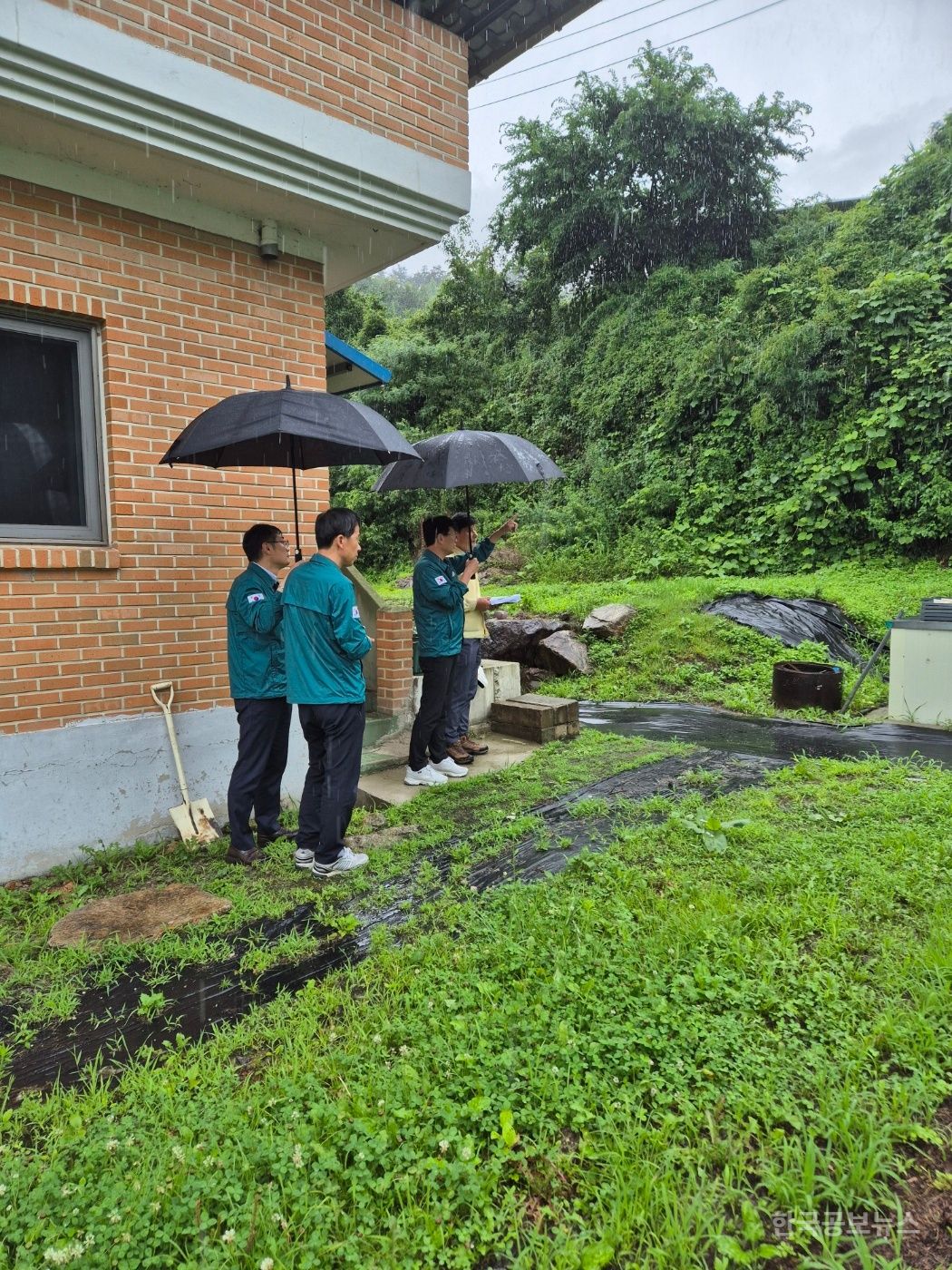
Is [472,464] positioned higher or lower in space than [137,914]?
higher

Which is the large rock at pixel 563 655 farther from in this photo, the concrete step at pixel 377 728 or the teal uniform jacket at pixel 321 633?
the teal uniform jacket at pixel 321 633

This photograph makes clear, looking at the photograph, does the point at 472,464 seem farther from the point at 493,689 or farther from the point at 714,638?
the point at 714,638

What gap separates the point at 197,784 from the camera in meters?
4.95

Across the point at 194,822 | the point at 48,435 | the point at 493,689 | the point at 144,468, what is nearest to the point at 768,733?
the point at 493,689

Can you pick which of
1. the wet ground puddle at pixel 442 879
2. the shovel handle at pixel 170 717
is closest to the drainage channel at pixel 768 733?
the wet ground puddle at pixel 442 879

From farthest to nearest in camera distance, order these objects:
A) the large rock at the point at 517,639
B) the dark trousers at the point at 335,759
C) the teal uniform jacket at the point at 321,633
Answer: the large rock at the point at 517,639
the dark trousers at the point at 335,759
the teal uniform jacket at the point at 321,633

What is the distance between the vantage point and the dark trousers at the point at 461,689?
19.6ft

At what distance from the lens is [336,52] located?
187 inches

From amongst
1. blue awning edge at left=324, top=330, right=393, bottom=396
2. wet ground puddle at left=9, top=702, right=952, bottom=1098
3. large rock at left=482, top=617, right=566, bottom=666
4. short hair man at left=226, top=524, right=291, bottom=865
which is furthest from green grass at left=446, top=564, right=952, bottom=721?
short hair man at left=226, top=524, right=291, bottom=865

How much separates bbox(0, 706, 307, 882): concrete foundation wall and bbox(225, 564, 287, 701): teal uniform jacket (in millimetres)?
677

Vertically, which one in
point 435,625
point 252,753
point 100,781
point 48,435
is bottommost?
point 100,781

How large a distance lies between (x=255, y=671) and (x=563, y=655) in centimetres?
588

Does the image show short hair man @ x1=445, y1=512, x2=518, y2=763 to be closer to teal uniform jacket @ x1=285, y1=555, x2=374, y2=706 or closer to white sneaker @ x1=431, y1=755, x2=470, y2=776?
white sneaker @ x1=431, y1=755, x2=470, y2=776

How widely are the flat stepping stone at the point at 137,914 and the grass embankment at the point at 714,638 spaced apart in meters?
5.82
